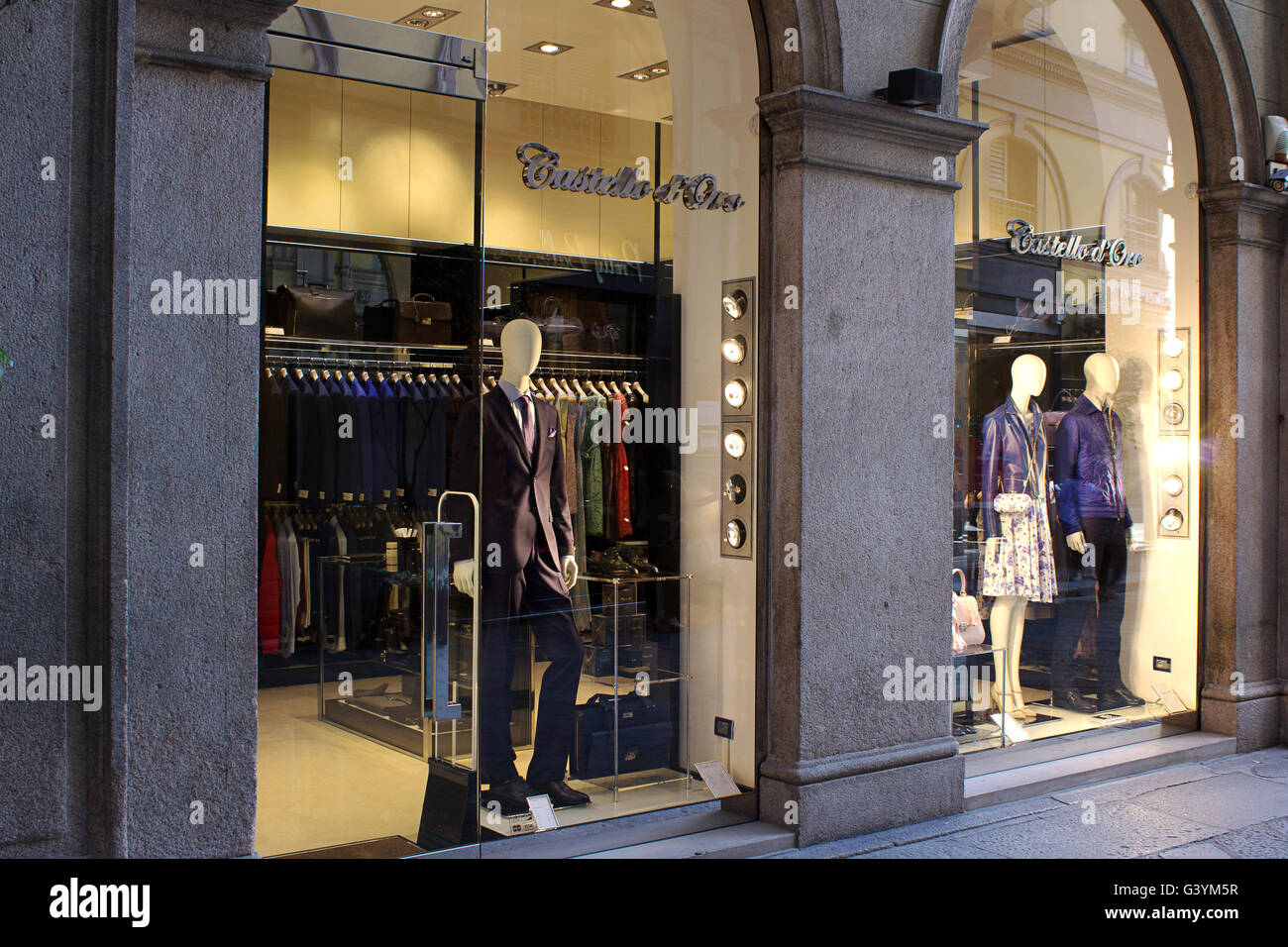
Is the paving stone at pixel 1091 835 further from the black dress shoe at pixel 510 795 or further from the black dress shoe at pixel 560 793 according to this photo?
the black dress shoe at pixel 510 795

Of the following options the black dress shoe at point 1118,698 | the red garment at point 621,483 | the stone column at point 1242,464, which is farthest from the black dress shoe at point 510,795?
the stone column at point 1242,464

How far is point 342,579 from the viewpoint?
13.9 ft

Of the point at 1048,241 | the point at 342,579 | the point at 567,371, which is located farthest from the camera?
the point at 1048,241

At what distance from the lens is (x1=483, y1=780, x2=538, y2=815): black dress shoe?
4.34 m

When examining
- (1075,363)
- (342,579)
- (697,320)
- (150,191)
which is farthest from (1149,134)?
(150,191)

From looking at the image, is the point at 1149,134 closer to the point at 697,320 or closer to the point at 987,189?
the point at 987,189

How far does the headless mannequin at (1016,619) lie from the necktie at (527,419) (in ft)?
8.37

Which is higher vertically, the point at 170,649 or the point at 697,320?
the point at 697,320

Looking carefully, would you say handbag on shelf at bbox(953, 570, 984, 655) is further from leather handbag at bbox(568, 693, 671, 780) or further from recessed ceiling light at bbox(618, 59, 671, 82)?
recessed ceiling light at bbox(618, 59, 671, 82)

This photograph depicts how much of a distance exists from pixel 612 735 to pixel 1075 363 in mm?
3351

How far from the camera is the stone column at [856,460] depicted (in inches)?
182

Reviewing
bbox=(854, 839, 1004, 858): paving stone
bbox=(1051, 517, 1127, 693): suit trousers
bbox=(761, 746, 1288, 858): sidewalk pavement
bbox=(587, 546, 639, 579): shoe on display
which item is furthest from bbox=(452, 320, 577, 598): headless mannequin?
bbox=(1051, 517, 1127, 693): suit trousers

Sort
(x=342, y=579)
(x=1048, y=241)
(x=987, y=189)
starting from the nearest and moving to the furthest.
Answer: (x=342, y=579), (x=987, y=189), (x=1048, y=241)
